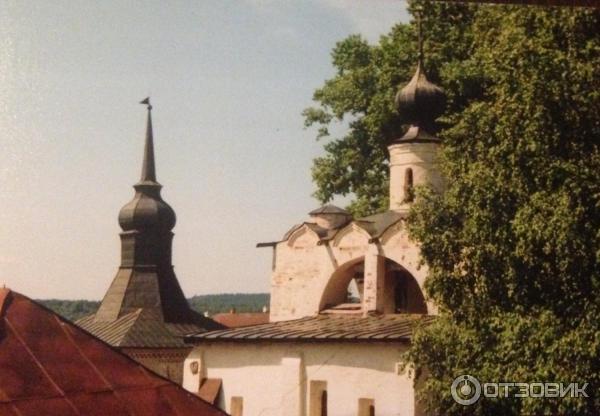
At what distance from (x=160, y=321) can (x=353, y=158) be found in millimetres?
14098

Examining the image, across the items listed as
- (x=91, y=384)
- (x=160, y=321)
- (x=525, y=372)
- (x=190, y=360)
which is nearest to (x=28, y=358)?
(x=91, y=384)

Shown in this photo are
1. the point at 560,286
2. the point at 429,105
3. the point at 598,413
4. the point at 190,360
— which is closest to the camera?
the point at 598,413

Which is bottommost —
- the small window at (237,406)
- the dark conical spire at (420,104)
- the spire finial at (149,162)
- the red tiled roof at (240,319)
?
the small window at (237,406)

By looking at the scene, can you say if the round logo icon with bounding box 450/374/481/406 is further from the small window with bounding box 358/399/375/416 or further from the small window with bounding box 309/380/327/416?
the small window with bounding box 309/380/327/416

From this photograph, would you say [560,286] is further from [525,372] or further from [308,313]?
[308,313]

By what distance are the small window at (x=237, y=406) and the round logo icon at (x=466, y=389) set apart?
20.4ft

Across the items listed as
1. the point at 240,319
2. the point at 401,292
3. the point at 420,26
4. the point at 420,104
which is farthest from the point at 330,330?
the point at 240,319

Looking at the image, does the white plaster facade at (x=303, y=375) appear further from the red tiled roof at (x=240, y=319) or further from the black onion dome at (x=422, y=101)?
the red tiled roof at (x=240, y=319)

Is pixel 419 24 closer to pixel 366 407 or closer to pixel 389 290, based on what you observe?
pixel 389 290

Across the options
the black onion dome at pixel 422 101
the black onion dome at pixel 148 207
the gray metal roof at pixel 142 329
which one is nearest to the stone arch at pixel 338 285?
the black onion dome at pixel 422 101

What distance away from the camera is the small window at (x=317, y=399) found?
16.5 meters

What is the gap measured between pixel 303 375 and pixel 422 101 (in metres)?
7.00

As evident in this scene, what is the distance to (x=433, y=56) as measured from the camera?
22.5 metres

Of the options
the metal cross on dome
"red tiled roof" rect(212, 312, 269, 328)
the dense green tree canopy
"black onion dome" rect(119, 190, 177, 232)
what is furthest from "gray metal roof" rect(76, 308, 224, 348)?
the dense green tree canopy
